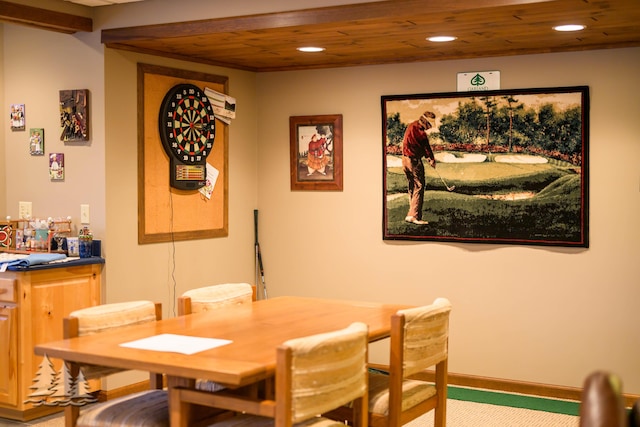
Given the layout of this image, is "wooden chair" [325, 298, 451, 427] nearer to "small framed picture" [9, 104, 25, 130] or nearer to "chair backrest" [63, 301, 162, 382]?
"chair backrest" [63, 301, 162, 382]

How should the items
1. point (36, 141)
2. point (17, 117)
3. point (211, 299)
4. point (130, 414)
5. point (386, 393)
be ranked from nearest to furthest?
point (130, 414), point (386, 393), point (211, 299), point (36, 141), point (17, 117)

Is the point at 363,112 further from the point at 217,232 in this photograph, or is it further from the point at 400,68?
the point at 217,232

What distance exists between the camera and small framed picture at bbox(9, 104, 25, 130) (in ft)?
18.8

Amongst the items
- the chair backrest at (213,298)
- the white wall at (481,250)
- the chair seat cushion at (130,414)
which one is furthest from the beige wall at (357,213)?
the chair seat cushion at (130,414)

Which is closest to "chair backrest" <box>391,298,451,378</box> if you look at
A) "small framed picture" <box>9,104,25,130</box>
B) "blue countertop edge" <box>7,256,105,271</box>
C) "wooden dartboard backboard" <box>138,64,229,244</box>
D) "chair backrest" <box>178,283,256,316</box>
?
"chair backrest" <box>178,283,256,316</box>

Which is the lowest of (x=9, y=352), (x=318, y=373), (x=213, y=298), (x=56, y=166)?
(x=9, y=352)

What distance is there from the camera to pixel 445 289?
597cm

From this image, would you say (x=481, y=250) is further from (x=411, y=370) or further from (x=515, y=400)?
(x=411, y=370)

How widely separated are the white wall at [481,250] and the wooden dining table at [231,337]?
171 centimetres

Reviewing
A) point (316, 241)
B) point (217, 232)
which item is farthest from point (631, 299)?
point (217, 232)

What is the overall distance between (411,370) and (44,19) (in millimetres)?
3048

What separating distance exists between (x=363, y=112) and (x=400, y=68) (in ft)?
1.35

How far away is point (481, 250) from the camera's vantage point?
19.2 feet

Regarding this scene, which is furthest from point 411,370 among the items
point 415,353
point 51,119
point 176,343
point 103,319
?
point 51,119
